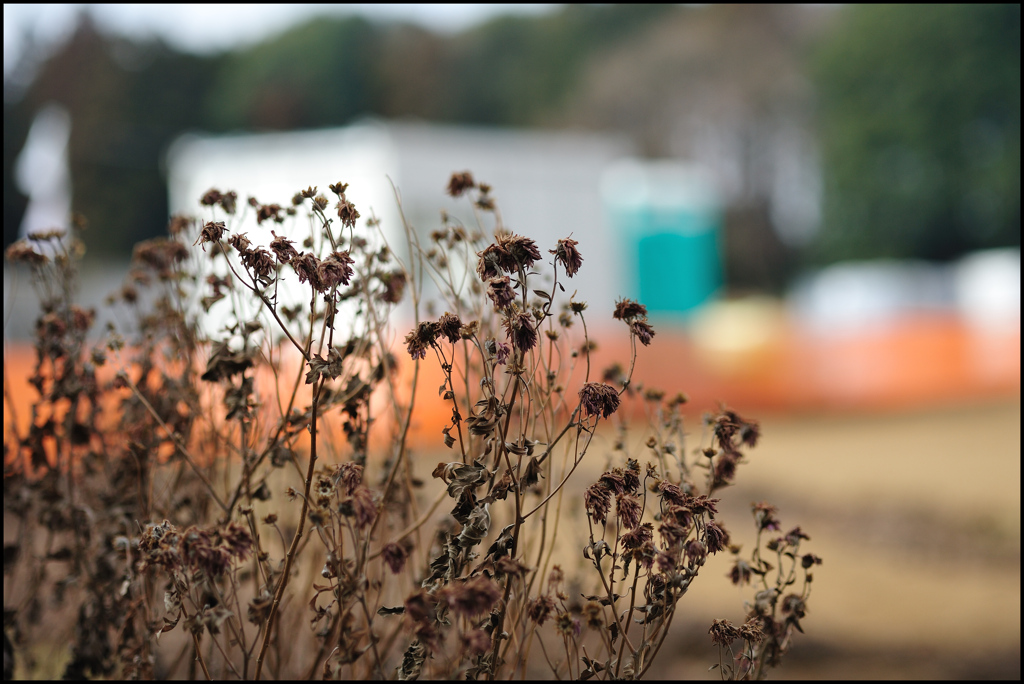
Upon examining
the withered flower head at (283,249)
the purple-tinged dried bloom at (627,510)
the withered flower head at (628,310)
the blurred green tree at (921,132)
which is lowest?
the purple-tinged dried bloom at (627,510)

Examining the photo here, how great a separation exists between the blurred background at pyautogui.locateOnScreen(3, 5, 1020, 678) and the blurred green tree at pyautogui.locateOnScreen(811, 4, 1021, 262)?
3.4 inches

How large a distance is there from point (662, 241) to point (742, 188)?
20.0 meters

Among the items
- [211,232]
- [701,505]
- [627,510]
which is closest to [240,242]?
[211,232]

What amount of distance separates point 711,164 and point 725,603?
41.5m

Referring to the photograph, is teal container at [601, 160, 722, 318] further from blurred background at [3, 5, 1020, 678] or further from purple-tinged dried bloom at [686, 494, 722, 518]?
purple-tinged dried bloom at [686, 494, 722, 518]

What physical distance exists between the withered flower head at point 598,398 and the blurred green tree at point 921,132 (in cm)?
2718

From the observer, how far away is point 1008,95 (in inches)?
990

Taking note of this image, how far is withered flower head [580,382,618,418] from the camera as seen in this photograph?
1.53m

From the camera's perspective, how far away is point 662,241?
23.8 m

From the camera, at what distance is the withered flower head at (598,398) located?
1.53 meters

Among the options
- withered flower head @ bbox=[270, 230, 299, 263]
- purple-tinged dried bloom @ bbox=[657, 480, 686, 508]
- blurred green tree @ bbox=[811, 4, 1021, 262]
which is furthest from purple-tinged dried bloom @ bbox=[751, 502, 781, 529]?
blurred green tree @ bbox=[811, 4, 1021, 262]

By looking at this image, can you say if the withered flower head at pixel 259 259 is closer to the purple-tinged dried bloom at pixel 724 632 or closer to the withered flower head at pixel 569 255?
the withered flower head at pixel 569 255

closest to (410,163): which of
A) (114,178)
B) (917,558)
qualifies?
(917,558)

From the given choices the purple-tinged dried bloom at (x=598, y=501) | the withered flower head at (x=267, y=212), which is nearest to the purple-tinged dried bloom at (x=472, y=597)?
the purple-tinged dried bloom at (x=598, y=501)
